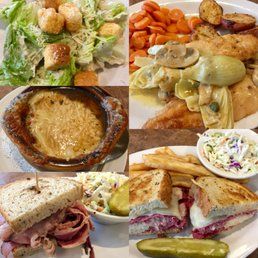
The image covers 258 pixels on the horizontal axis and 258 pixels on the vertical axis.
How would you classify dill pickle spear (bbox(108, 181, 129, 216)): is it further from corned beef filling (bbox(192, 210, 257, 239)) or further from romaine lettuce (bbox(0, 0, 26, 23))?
romaine lettuce (bbox(0, 0, 26, 23))

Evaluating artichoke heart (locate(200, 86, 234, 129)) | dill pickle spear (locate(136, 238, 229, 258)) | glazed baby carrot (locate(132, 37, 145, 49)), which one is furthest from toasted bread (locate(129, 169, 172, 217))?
glazed baby carrot (locate(132, 37, 145, 49))

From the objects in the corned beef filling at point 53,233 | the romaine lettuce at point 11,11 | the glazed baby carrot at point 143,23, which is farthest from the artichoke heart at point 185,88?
the romaine lettuce at point 11,11

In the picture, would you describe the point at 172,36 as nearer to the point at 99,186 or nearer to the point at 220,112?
the point at 220,112

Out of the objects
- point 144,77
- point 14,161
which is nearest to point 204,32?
point 144,77

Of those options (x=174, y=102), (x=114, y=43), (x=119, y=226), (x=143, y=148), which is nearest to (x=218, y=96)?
(x=174, y=102)

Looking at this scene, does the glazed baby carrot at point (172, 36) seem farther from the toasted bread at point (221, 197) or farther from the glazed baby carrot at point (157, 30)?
the toasted bread at point (221, 197)

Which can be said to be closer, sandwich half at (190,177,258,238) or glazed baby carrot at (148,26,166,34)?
sandwich half at (190,177,258,238)
